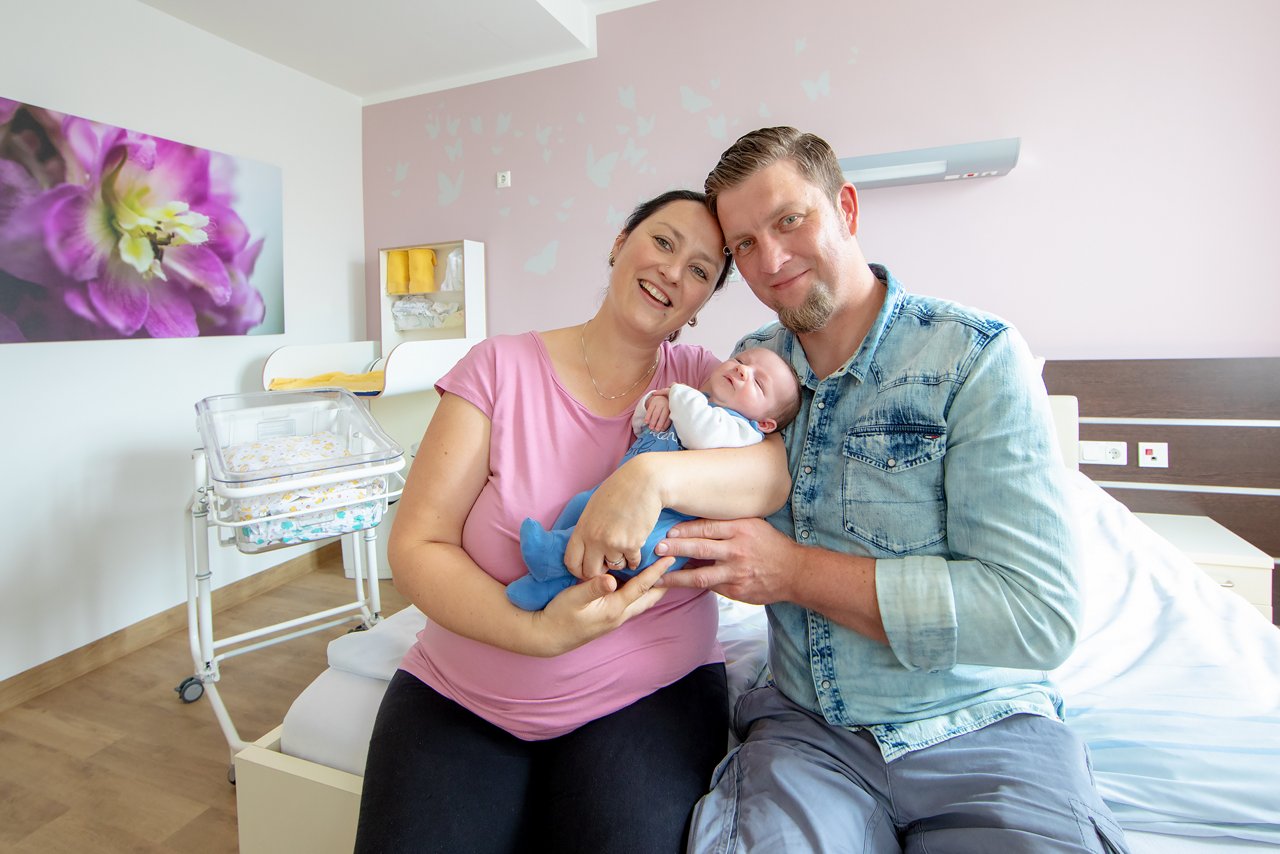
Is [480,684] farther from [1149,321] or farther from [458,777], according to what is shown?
[1149,321]

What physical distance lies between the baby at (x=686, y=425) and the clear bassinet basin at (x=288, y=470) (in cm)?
115

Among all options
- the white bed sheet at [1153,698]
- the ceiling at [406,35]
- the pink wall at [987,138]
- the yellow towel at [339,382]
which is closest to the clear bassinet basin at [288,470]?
the white bed sheet at [1153,698]

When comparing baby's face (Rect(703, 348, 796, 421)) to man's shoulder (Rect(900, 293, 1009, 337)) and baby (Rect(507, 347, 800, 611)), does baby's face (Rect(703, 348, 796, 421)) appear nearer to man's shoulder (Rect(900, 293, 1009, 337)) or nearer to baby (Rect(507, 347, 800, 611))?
baby (Rect(507, 347, 800, 611))

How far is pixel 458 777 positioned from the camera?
1.01m

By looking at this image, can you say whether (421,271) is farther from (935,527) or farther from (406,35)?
(935,527)

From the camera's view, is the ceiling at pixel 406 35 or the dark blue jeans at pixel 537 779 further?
the ceiling at pixel 406 35

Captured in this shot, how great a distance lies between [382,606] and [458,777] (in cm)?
239

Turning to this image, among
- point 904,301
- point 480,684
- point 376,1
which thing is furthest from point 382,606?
point 904,301

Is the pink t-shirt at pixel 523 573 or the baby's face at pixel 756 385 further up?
the baby's face at pixel 756 385

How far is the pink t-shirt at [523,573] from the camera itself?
1.09 meters

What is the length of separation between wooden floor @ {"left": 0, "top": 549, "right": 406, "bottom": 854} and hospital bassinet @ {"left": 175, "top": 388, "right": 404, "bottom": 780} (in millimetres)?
126

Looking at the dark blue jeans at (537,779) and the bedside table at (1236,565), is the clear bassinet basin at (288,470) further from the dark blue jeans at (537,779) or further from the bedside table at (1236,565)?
the bedside table at (1236,565)

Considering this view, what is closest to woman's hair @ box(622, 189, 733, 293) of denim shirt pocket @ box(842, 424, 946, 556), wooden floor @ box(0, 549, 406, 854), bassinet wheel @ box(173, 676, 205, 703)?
denim shirt pocket @ box(842, 424, 946, 556)

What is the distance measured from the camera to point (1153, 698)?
4.01 ft
